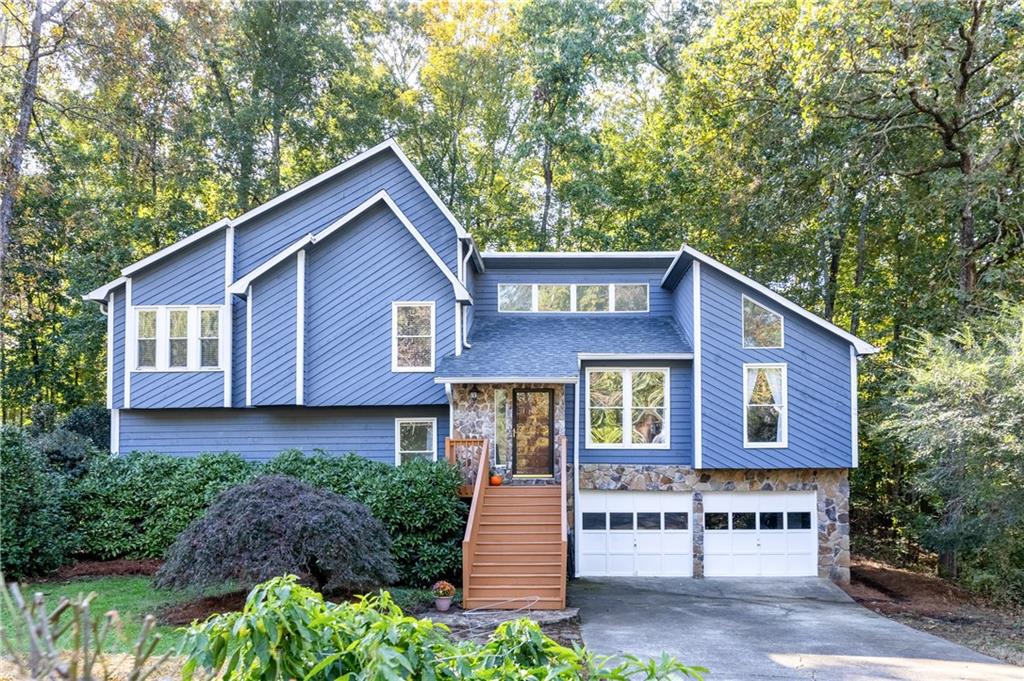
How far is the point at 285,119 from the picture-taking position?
79.5 ft

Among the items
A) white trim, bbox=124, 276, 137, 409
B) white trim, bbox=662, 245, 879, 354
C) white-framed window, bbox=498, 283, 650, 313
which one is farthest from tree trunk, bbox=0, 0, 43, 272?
white trim, bbox=662, 245, 879, 354

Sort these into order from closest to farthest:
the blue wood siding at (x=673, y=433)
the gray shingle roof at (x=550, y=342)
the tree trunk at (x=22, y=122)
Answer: the tree trunk at (x=22, y=122), the gray shingle roof at (x=550, y=342), the blue wood siding at (x=673, y=433)

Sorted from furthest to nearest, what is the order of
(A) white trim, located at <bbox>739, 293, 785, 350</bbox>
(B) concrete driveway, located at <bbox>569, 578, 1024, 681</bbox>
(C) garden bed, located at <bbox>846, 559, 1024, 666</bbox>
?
(A) white trim, located at <bbox>739, 293, 785, 350</bbox> → (C) garden bed, located at <bbox>846, 559, 1024, 666</bbox> → (B) concrete driveway, located at <bbox>569, 578, 1024, 681</bbox>

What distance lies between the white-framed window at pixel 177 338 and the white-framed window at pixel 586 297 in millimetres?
6552

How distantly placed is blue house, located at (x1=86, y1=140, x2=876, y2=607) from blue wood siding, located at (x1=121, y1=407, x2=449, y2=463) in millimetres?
43

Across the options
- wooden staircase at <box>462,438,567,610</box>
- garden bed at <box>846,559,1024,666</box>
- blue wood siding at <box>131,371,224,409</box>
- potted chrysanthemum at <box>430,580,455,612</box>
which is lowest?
garden bed at <box>846,559,1024,666</box>

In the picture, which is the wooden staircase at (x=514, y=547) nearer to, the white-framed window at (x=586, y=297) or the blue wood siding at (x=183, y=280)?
the white-framed window at (x=586, y=297)

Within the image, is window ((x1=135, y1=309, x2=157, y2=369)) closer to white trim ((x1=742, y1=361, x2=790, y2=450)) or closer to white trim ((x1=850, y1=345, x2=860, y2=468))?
white trim ((x1=742, y1=361, x2=790, y2=450))

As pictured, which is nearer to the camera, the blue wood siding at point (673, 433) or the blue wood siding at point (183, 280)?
the blue wood siding at point (673, 433)

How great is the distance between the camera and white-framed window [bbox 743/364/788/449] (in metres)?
15.9

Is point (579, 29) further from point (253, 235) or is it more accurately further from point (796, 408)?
point (796, 408)

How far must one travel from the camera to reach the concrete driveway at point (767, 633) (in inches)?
375

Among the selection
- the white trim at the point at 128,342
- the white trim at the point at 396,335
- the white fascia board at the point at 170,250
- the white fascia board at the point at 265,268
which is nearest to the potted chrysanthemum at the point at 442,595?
the white trim at the point at 396,335

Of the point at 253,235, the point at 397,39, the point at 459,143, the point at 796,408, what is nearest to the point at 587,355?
the point at 796,408
